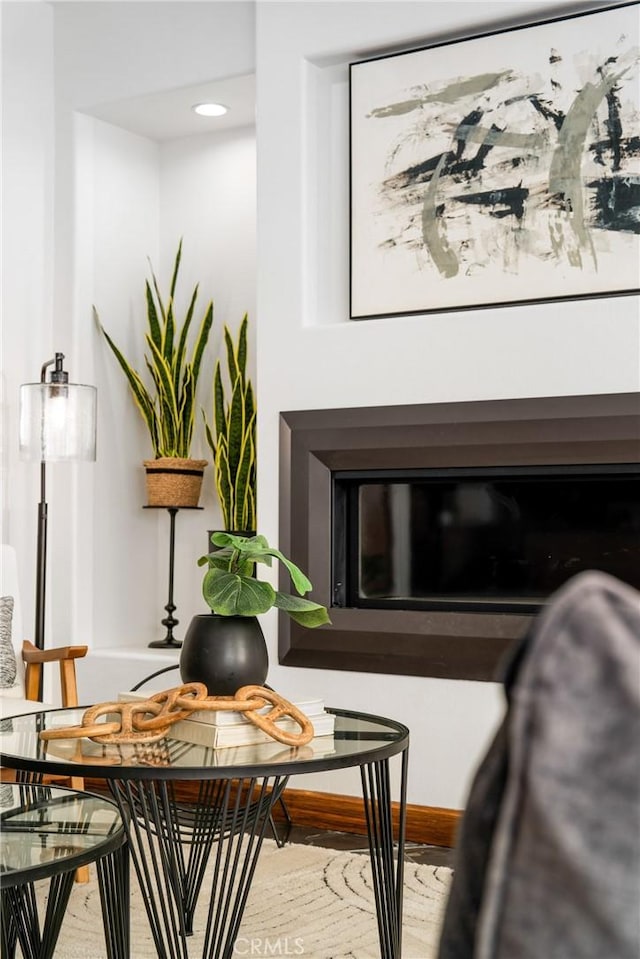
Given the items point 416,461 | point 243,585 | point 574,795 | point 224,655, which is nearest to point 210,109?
→ point 416,461

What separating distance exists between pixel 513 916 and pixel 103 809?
1187mm

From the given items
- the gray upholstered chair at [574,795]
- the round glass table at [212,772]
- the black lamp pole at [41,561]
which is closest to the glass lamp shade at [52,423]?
the black lamp pole at [41,561]

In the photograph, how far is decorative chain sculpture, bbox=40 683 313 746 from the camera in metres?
1.84

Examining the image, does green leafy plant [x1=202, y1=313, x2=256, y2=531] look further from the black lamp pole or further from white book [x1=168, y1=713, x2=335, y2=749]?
white book [x1=168, y1=713, x2=335, y2=749]

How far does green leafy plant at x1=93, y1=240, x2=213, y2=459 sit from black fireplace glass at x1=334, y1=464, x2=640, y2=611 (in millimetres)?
945

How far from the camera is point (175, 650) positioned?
3.98 meters

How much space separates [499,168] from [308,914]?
211 centimetres

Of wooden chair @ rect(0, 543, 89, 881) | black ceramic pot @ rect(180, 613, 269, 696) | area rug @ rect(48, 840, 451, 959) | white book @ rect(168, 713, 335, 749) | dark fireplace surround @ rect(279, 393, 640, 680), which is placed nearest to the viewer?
white book @ rect(168, 713, 335, 749)

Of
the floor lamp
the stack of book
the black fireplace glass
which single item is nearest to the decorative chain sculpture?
the stack of book

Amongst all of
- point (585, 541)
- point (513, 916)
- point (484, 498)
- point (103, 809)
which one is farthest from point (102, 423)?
point (513, 916)

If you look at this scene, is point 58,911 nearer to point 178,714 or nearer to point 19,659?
point 178,714

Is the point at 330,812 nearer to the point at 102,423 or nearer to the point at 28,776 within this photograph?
the point at 28,776

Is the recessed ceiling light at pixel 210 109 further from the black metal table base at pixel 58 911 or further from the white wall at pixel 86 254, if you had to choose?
the black metal table base at pixel 58 911

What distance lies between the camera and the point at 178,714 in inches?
74.3
